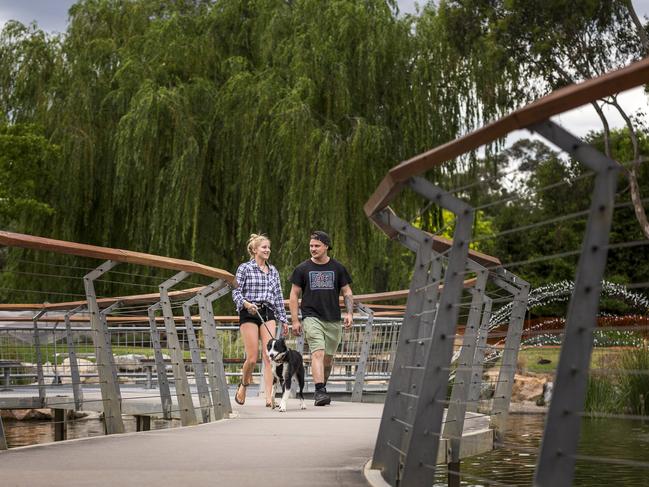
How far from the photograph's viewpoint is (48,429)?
1377 centimetres

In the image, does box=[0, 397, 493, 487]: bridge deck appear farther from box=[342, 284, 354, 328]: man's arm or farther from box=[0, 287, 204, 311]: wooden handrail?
box=[342, 284, 354, 328]: man's arm

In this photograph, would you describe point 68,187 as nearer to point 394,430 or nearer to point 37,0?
point 37,0

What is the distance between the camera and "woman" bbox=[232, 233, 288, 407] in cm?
1023

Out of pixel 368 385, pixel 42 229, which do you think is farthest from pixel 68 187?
pixel 368 385

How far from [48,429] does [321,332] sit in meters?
5.09

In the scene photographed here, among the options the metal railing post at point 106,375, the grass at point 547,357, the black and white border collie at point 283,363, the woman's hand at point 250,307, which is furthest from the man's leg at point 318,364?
the grass at point 547,357

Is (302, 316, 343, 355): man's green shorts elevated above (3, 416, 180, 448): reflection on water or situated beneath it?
elevated above

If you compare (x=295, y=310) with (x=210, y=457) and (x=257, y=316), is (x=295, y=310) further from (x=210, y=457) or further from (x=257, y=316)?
(x=210, y=457)

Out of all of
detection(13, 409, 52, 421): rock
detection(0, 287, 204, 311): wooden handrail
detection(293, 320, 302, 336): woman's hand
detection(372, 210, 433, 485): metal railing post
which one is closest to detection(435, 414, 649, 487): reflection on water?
detection(372, 210, 433, 485): metal railing post

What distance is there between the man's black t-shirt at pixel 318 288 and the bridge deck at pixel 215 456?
1.97 m

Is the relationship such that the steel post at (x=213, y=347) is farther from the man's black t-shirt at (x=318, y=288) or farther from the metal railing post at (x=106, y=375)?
the metal railing post at (x=106, y=375)

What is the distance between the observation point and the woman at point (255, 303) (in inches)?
403

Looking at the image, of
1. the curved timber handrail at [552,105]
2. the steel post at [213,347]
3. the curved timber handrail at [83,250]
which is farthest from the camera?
the steel post at [213,347]

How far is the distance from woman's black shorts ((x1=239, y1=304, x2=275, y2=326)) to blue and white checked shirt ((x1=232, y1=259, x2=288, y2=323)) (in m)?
0.04
